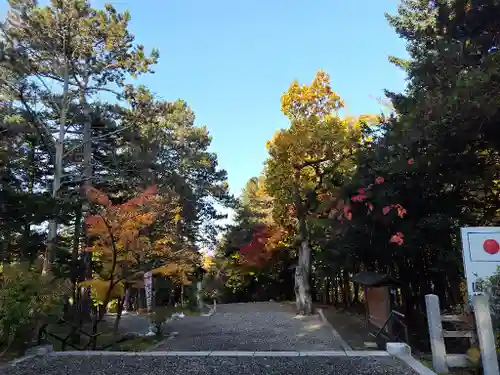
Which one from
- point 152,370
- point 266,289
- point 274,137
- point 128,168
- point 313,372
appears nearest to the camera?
point 313,372

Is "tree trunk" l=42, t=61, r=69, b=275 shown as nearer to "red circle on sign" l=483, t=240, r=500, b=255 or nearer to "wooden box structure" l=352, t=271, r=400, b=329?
"wooden box structure" l=352, t=271, r=400, b=329

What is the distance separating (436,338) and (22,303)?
628 cm

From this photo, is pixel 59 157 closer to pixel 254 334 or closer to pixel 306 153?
pixel 254 334

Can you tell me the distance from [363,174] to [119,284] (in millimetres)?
6692

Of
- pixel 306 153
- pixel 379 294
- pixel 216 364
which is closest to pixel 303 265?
pixel 306 153

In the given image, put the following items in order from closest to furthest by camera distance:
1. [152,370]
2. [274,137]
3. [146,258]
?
[152,370]
[146,258]
[274,137]

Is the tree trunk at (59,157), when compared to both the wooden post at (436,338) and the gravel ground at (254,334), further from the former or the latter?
the wooden post at (436,338)

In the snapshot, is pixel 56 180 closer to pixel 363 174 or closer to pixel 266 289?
pixel 363 174

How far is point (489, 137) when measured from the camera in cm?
759

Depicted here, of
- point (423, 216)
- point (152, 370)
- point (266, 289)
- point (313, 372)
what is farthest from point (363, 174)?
point (266, 289)

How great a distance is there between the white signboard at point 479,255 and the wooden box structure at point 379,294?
3.44 metres

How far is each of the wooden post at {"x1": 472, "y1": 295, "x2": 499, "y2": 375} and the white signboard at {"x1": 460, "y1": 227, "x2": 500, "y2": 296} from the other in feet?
0.75

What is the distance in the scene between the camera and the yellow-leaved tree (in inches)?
635

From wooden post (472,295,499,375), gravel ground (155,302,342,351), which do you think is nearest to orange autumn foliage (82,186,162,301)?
gravel ground (155,302,342,351)
